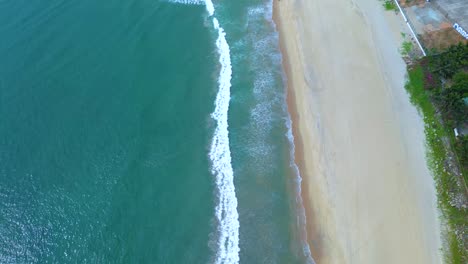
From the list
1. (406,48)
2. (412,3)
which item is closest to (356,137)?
(406,48)

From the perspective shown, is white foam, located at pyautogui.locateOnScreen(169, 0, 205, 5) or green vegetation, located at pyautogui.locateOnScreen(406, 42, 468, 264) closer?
green vegetation, located at pyautogui.locateOnScreen(406, 42, 468, 264)

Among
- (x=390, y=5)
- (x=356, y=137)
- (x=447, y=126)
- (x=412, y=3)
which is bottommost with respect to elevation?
(x=447, y=126)

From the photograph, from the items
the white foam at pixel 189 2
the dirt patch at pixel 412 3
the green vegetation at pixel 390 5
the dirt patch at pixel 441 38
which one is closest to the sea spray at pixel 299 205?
the dirt patch at pixel 441 38

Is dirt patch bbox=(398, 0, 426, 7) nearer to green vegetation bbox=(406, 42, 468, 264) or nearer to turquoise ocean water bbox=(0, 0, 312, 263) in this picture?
green vegetation bbox=(406, 42, 468, 264)

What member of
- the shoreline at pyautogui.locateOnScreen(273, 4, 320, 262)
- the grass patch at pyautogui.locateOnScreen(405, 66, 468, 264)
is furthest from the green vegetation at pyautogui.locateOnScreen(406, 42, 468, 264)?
the shoreline at pyautogui.locateOnScreen(273, 4, 320, 262)

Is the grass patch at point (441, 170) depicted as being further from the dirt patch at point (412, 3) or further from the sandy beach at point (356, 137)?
the dirt patch at point (412, 3)

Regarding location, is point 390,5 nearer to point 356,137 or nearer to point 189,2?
point 356,137
